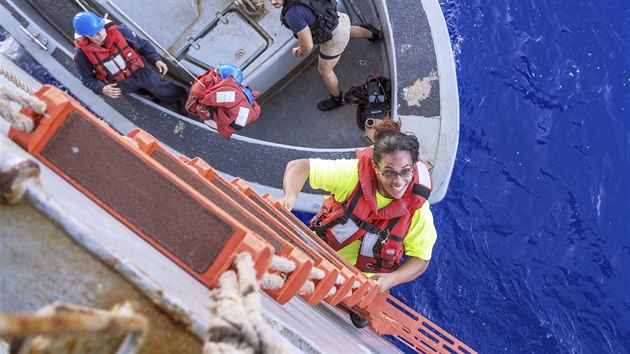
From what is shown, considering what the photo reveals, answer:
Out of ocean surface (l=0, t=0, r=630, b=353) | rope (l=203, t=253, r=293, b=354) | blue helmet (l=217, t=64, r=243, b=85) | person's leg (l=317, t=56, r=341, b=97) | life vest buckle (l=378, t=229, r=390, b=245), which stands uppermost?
rope (l=203, t=253, r=293, b=354)

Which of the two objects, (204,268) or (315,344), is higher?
(204,268)

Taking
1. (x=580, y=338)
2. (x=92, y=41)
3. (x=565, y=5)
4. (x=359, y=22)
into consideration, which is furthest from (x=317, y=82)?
(x=580, y=338)

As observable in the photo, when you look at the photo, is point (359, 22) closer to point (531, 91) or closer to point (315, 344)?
point (531, 91)

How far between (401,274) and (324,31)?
2096 millimetres

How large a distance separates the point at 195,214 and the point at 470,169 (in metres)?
4.57

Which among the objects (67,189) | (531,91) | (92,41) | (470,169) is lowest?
(470,169)

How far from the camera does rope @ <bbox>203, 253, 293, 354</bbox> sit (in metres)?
1.34

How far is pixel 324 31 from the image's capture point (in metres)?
4.65

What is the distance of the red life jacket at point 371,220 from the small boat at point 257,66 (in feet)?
3.36

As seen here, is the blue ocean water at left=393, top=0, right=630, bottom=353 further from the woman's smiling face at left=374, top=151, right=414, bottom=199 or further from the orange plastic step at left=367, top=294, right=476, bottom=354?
the woman's smiling face at left=374, top=151, right=414, bottom=199

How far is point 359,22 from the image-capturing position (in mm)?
5449

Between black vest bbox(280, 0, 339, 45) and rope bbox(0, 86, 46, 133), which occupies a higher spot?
rope bbox(0, 86, 46, 133)

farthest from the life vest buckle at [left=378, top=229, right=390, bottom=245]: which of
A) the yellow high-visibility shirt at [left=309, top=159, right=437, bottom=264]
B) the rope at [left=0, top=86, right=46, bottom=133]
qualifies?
the rope at [left=0, top=86, right=46, bottom=133]

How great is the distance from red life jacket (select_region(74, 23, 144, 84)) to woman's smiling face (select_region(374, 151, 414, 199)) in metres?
2.31
